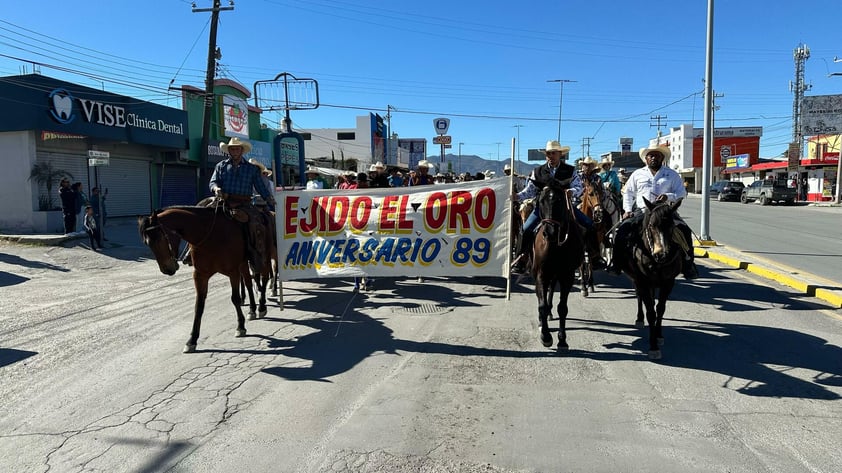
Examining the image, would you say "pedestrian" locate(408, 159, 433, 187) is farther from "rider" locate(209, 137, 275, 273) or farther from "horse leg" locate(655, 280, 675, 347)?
"horse leg" locate(655, 280, 675, 347)

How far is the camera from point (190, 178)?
86.9 ft

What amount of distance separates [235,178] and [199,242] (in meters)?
1.19

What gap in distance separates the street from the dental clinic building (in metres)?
8.42

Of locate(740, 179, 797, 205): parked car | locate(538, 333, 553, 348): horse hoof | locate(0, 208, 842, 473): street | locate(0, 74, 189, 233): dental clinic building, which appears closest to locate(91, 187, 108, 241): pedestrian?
locate(0, 74, 189, 233): dental clinic building

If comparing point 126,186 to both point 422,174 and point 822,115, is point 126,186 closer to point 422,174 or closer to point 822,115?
point 422,174

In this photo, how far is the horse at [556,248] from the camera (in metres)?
5.57

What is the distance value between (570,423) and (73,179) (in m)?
20.6

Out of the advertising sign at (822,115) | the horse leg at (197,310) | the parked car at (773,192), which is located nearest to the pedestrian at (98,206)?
the horse leg at (197,310)

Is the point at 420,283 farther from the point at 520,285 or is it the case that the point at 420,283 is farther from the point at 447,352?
the point at 447,352

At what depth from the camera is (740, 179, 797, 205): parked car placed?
1468 inches

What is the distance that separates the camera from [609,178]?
11.0 m

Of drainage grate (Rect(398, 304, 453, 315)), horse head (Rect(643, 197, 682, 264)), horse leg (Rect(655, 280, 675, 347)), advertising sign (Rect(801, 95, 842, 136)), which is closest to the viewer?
horse head (Rect(643, 197, 682, 264))

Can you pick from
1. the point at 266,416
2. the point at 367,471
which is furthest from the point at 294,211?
the point at 367,471

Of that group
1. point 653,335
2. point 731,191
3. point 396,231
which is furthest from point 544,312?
point 731,191
